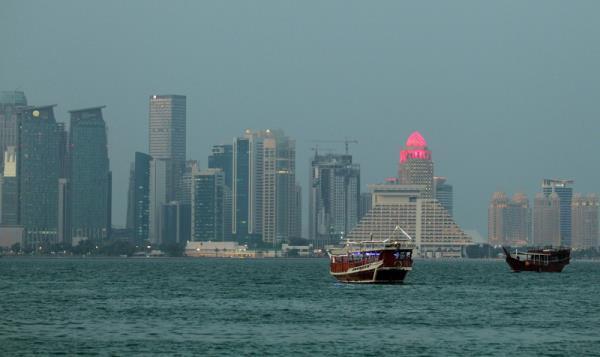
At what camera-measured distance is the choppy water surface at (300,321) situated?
86.8m

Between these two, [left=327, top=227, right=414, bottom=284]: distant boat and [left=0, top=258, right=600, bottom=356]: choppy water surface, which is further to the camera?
[left=327, top=227, right=414, bottom=284]: distant boat

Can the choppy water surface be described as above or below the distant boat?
below

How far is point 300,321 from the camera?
349ft

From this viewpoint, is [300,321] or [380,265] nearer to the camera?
Answer: [300,321]

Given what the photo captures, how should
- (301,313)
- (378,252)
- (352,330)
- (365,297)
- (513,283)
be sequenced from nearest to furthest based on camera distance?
(352,330) < (301,313) < (365,297) < (378,252) < (513,283)

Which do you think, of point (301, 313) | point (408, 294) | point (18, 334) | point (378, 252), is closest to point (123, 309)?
point (301, 313)

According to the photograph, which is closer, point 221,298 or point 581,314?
point 581,314

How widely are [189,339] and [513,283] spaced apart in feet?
340

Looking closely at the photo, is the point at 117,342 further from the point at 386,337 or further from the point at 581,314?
the point at 581,314

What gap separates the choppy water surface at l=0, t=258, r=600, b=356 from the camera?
285 ft

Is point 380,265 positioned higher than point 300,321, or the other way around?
point 380,265

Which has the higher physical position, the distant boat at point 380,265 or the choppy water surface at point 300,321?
the distant boat at point 380,265

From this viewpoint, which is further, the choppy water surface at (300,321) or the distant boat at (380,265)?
the distant boat at (380,265)

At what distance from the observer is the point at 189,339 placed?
9094 centimetres
